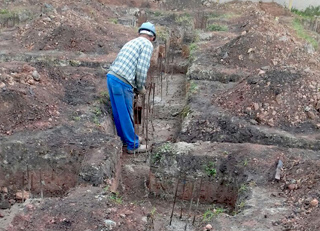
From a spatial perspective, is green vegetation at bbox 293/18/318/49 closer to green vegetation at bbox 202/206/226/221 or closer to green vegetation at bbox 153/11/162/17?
green vegetation at bbox 153/11/162/17

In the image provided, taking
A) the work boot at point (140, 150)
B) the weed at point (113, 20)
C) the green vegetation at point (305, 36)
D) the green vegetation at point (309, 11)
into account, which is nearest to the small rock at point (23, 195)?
the work boot at point (140, 150)

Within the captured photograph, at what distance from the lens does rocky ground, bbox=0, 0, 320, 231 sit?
14.1ft

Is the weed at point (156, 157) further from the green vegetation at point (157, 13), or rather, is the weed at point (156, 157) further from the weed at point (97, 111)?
the green vegetation at point (157, 13)

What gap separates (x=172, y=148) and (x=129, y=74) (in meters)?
1.45

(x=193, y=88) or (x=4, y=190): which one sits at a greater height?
(x=193, y=88)

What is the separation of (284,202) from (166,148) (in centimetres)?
173

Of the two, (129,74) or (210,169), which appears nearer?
(210,169)

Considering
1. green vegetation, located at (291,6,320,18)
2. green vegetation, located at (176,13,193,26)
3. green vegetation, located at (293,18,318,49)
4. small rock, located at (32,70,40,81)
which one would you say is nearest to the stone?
small rock, located at (32,70,40,81)

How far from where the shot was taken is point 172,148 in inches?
214

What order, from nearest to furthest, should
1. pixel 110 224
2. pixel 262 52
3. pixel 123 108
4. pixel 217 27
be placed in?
1. pixel 110 224
2. pixel 123 108
3. pixel 262 52
4. pixel 217 27

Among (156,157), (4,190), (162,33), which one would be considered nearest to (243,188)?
(156,157)

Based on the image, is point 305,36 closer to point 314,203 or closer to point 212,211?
point 212,211

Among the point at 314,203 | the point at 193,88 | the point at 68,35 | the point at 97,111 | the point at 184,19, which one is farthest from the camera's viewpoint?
the point at 184,19

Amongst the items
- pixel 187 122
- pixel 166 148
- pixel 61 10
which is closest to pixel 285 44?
pixel 187 122
